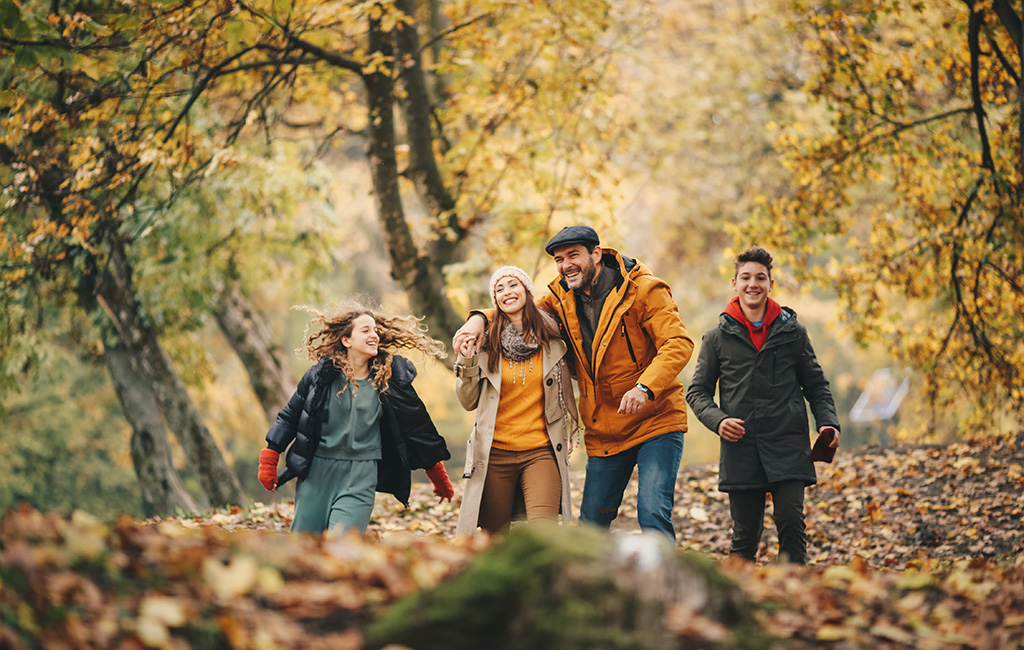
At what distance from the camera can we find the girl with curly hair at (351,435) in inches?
193

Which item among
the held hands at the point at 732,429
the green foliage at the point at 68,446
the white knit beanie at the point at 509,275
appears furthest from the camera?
the green foliage at the point at 68,446

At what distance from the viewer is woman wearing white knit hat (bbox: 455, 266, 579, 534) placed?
4703mm

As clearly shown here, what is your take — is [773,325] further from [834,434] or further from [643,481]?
[643,481]

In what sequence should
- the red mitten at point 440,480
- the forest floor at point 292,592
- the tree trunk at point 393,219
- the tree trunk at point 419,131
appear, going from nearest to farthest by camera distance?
1. the forest floor at point 292,592
2. the red mitten at point 440,480
3. the tree trunk at point 393,219
4. the tree trunk at point 419,131

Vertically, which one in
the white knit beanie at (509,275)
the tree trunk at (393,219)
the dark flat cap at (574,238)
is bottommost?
the white knit beanie at (509,275)

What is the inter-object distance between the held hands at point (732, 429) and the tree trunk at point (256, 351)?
8.20 metres

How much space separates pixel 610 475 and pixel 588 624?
2410 mm

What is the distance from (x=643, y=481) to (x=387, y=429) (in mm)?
1583

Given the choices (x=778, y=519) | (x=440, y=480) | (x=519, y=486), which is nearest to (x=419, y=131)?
(x=440, y=480)

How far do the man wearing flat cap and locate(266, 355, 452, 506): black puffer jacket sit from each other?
0.56 meters

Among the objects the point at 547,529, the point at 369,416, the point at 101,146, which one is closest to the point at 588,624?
the point at 547,529

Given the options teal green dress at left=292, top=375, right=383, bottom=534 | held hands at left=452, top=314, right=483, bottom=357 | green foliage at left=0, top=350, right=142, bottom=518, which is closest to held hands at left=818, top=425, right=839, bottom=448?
held hands at left=452, top=314, right=483, bottom=357

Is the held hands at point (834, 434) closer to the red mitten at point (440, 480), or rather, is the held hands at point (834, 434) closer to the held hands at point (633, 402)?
the held hands at point (633, 402)

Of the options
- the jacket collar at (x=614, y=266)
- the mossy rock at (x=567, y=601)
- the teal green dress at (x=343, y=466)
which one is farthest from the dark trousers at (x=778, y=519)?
the teal green dress at (x=343, y=466)
